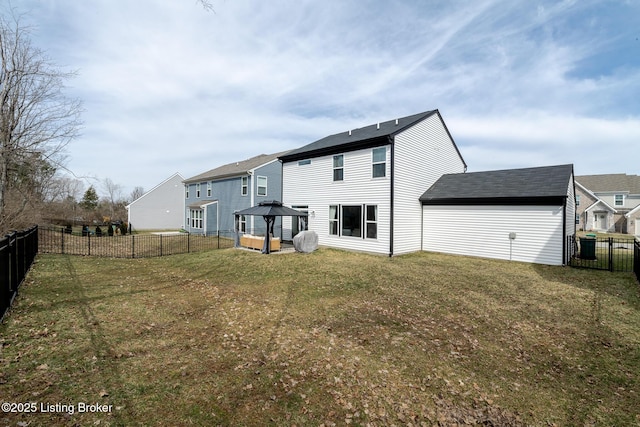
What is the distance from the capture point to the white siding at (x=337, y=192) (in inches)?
559

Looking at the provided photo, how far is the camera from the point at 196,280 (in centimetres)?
937

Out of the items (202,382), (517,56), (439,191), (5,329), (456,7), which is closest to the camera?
(202,382)

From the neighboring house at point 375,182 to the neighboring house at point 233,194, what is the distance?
16.0 ft

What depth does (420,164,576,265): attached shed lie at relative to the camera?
12008 millimetres

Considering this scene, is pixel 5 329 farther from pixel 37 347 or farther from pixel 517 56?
pixel 517 56

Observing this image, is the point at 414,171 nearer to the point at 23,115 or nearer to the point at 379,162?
the point at 379,162

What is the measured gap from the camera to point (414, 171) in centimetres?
1527

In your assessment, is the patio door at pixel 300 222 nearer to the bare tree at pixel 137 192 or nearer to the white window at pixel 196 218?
the white window at pixel 196 218

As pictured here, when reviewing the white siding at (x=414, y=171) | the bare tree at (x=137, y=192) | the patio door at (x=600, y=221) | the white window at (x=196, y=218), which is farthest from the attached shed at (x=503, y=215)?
the bare tree at (x=137, y=192)

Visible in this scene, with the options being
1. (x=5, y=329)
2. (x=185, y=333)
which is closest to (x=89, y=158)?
(x=5, y=329)

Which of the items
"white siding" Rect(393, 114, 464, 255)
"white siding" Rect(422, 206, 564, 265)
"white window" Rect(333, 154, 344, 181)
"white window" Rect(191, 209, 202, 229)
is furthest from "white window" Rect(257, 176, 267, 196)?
"white siding" Rect(422, 206, 564, 265)

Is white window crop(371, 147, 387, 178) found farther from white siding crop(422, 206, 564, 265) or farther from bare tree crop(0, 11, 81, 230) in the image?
bare tree crop(0, 11, 81, 230)

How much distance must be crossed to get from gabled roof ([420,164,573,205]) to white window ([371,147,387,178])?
323 cm

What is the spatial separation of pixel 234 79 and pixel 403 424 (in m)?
14.7
